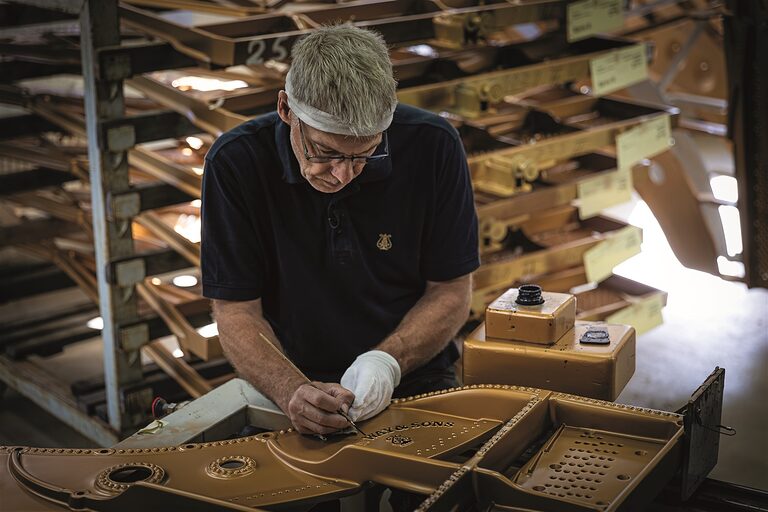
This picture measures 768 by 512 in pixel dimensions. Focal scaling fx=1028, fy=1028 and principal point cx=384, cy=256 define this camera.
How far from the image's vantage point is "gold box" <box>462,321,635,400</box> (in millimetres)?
2570

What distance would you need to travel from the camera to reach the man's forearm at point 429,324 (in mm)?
3061

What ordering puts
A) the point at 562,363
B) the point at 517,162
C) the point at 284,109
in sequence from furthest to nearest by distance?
the point at 517,162 < the point at 284,109 < the point at 562,363

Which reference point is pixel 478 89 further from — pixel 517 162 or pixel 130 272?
pixel 130 272

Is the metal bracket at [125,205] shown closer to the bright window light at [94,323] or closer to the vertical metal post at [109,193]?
the vertical metal post at [109,193]

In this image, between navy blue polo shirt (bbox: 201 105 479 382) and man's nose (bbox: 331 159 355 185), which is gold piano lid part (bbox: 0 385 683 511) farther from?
man's nose (bbox: 331 159 355 185)

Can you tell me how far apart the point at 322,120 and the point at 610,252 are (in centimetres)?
257

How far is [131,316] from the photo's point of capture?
14.5 ft

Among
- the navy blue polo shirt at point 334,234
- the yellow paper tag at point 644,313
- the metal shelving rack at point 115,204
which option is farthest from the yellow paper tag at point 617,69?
the metal shelving rack at point 115,204

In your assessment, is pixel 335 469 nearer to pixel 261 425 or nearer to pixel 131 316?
pixel 261 425

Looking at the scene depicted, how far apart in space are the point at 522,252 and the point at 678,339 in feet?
4.43

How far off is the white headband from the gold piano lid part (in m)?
0.72

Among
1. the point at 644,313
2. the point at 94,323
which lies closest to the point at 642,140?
the point at 644,313

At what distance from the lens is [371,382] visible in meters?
2.71

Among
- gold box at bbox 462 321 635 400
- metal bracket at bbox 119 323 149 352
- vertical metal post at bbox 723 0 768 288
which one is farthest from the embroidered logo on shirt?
vertical metal post at bbox 723 0 768 288
